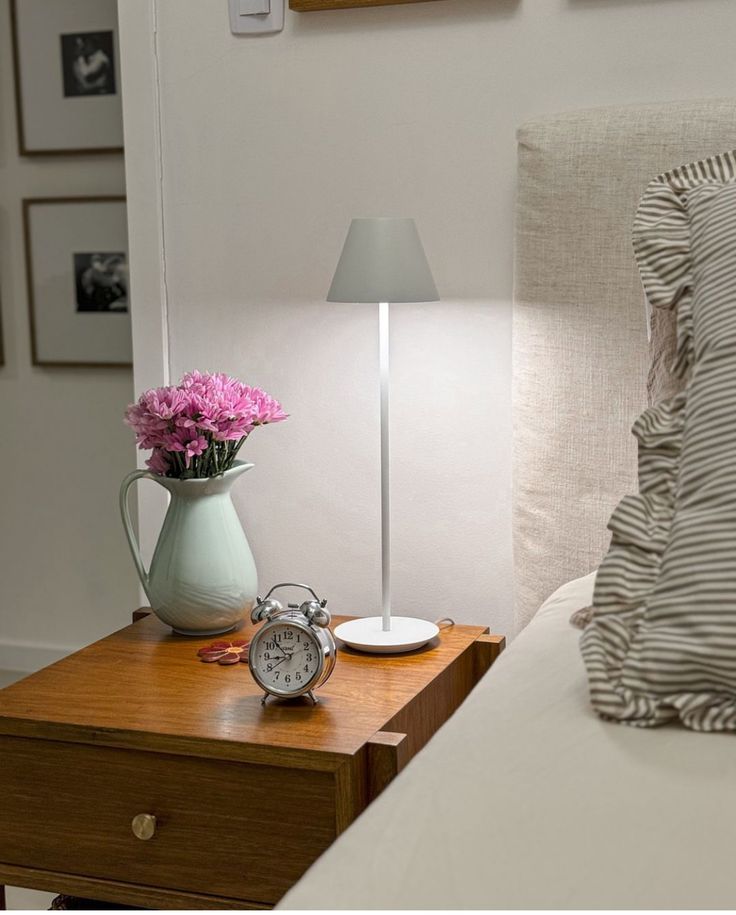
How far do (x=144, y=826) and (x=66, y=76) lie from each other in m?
1.99

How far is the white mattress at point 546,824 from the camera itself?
0.63 m

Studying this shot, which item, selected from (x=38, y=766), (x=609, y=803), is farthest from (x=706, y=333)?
(x=38, y=766)

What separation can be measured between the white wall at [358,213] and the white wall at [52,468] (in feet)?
3.34

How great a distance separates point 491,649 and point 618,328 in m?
0.47

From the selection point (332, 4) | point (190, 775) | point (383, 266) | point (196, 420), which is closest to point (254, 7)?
point (332, 4)

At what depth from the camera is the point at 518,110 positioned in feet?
5.32

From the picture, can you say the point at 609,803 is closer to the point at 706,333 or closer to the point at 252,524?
the point at 706,333

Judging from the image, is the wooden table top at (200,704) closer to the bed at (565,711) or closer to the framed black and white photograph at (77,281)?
the bed at (565,711)

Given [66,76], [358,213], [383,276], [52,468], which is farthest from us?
[52,468]

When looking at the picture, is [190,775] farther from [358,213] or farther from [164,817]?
[358,213]

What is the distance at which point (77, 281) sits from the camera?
2.82 m

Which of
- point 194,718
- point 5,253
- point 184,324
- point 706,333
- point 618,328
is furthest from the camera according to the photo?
point 5,253

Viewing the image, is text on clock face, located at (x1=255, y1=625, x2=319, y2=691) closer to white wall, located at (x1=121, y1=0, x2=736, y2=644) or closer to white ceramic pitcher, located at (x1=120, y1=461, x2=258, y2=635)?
white ceramic pitcher, located at (x1=120, y1=461, x2=258, y2=635)

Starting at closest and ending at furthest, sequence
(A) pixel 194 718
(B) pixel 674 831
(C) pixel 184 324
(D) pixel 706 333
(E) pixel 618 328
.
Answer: (B) pixel 674 831, (D) pixel 706 333, (A) pixel 194 718, (E) pixel 618 328, (C) pixel 184 324
